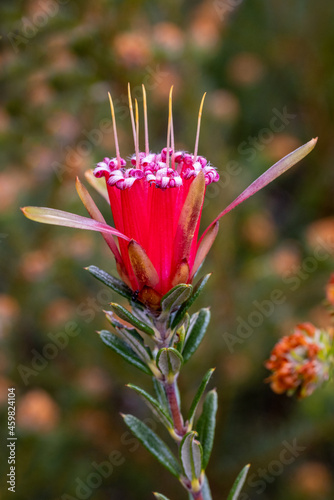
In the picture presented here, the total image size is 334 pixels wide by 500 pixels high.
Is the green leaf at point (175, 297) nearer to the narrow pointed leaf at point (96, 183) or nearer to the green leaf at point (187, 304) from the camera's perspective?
the green leaf at point (187, 304)

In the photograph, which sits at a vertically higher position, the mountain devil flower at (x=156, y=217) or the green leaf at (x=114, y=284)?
the mountain devil flower at (x=156, y=217)

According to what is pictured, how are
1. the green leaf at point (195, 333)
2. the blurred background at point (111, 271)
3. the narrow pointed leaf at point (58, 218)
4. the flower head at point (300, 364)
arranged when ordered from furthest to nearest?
1. the blurred background at point (111, 271)
2. the flower head at point (300, 364)
3. the green leaf at point (195, 333)
4. the narrow pointed leaf at point (58, 218)

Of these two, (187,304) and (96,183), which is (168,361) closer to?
(187,304)

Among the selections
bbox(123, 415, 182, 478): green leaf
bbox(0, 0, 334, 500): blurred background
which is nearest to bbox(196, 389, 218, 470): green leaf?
bbox(123, 415, 182, 478): green leaf

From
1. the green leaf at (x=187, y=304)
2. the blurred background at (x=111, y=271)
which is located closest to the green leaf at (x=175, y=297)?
the green leaf at (x=187, y=304)

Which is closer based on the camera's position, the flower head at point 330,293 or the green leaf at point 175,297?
the green leaf at point 175,297

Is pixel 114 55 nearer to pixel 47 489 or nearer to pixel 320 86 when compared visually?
pixel 320 86

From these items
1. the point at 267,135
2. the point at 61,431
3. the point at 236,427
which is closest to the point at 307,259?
the point at 236,427

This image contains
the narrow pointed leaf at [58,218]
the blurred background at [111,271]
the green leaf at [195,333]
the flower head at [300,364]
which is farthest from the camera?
the blurred background at [111,271]
